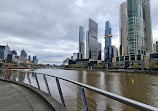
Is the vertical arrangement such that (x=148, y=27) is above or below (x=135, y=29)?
above

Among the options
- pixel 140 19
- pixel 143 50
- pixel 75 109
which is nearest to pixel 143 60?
pixel 143 50

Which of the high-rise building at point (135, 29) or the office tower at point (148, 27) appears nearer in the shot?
the high-rise building at point (135, 29)

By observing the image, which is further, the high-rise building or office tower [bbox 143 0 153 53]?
office tower [bbox 143 0 153 53]

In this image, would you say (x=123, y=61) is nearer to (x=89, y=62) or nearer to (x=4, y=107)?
(x=89, y=62)

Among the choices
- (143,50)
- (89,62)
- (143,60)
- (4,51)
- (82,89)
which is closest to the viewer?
(82,89)

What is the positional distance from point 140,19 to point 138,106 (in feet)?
462

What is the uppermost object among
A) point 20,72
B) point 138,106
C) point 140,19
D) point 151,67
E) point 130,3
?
point 130,3

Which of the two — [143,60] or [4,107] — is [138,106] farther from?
[143,60]

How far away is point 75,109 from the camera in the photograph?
20.6 ft

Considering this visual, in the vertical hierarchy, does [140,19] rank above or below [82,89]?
above

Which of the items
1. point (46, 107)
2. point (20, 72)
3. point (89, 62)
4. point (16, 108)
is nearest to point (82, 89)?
point (46, 107)

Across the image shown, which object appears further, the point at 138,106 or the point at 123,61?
the point at 123,61

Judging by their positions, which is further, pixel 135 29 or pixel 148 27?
pixel 148 27

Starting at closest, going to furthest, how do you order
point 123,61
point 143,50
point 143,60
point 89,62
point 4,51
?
point 143,60
point 123,61
point 143,50
point 89,62
point 4,51
